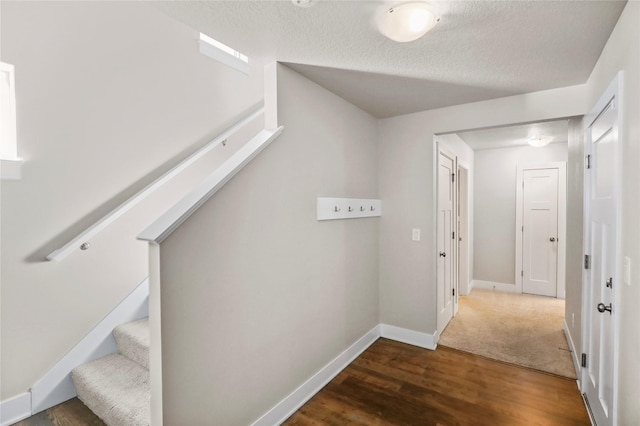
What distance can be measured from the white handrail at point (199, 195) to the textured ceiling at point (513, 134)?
2.82m

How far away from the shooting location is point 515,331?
3.44 metres

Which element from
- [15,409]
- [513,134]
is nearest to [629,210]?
[513,134]

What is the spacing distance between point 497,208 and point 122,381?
562 cm

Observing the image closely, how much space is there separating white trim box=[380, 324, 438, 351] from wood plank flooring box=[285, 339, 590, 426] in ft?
0.65

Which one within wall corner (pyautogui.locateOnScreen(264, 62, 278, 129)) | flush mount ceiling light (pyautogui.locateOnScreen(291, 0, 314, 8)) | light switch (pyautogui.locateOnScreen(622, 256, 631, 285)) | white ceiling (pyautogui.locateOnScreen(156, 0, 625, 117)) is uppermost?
white ceiling (pyautogui.locateOnScreen(156, 0, 625, 117))

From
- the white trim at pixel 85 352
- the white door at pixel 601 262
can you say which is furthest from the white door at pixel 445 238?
the white trim at pixel 85 352

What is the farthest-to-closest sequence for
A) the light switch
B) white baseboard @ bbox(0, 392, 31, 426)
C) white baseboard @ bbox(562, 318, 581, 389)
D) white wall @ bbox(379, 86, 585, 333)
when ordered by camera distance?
1. white wall @ bbox(379, 86, 585, 333)
2. white baseboard @ bbox(562, 318, 581, 389)
3. white baseboard @ bbox(0, 392, 31, 426)
4. the light switch

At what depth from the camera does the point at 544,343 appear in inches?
123

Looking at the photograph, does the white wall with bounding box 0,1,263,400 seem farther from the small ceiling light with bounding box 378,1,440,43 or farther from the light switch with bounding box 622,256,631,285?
the light switch with bounding box 622,256,631,285

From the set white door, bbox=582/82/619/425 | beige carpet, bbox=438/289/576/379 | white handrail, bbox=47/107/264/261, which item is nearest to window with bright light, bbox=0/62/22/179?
white handrail, bbox=47/107/264/261

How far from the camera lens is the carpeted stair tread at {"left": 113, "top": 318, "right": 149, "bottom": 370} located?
2088 millimetres

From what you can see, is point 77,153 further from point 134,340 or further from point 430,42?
point 430,42

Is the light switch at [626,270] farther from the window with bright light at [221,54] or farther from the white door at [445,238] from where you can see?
the window with bright light at [221,54]

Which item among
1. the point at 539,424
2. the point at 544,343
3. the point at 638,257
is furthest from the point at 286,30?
the point at 544,343
